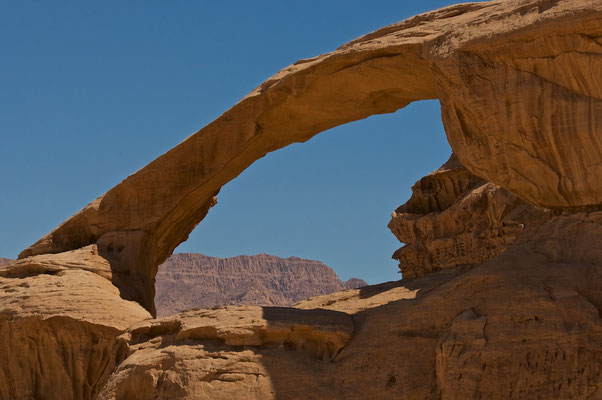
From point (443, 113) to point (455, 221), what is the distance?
8813mm

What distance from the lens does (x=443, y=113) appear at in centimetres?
1305

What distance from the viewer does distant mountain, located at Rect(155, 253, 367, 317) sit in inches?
3605

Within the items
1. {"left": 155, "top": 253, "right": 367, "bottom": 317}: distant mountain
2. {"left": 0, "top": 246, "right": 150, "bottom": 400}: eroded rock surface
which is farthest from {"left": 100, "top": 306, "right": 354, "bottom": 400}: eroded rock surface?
→ {"left": 155, "top": 253, "right": 367, "bottom": 317}: distant mountain

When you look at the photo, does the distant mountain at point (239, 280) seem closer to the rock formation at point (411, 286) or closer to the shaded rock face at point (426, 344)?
the rock formation at point (411, 286)

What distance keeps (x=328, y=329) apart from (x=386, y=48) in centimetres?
467

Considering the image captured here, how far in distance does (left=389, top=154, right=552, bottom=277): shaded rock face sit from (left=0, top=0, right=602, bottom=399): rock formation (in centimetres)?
397

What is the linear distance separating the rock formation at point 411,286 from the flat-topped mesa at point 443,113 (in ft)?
0.08

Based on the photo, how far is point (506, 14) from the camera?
11.8m

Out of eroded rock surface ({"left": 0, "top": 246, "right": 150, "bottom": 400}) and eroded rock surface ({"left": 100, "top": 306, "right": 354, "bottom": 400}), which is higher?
eroded rock surface ({"left": 0, "top": 246, "right": 150, "bottom": 400})

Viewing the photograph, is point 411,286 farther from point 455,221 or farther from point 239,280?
point 239,280

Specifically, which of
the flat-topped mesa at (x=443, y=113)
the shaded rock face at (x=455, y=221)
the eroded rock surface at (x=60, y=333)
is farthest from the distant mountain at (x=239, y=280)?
the eroded rock surface at (x=60, y=333)

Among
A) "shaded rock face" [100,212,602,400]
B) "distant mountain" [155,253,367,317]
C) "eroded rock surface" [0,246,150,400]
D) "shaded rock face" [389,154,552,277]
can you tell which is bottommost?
"shaded rock face" [100,212,602,400]

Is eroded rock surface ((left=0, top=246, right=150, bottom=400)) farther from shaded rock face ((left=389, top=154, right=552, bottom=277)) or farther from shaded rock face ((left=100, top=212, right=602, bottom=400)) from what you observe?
shaded rock face ((left=389, top=154, right=552, bottom=277))

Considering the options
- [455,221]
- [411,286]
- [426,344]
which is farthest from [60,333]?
[455,221]
